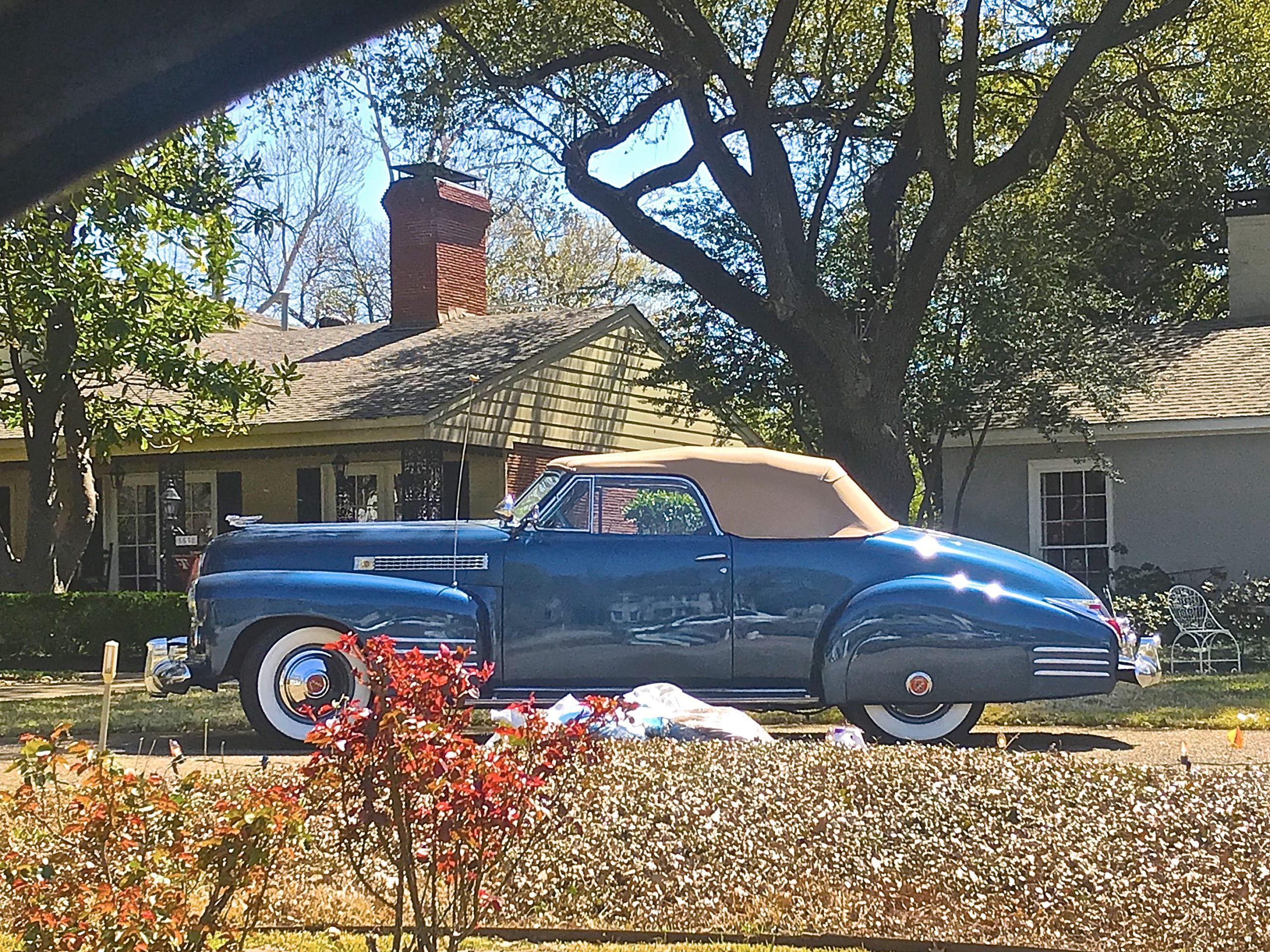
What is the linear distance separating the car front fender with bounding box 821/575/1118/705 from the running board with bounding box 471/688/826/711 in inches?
8.4

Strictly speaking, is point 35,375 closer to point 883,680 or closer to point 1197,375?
point 883,680

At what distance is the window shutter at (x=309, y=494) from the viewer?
20.8m

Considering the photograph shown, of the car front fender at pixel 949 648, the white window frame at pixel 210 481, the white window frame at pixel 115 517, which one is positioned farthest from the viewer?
the white window frame at pixel 115 517

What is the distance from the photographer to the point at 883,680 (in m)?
8.76

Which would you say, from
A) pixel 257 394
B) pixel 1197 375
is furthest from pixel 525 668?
pixel 1197 375

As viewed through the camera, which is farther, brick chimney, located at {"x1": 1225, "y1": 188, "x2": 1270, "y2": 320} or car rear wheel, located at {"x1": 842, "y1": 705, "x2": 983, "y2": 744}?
brick chimney, located at {"x1": 1225, "y1": 188, "x2": 1270, "y2": 320}

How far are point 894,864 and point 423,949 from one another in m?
1.98

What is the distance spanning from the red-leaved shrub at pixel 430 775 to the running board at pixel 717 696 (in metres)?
4.71

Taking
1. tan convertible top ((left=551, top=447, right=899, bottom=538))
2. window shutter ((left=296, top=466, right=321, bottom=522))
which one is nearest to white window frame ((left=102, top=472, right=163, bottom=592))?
window shutter ((left=296, top=466, right=321, bottom=522))

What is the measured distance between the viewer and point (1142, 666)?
9141mm

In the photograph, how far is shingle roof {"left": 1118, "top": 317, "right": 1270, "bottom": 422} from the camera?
18125 millimetres

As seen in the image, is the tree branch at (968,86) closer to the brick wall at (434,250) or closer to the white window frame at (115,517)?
the brick wall at (434,250)

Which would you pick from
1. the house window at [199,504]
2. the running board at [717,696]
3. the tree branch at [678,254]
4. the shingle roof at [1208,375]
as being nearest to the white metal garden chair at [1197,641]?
the shingle roof at [1208,375]

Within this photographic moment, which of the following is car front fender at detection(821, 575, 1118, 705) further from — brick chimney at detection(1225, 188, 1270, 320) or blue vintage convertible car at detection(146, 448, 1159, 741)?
brick chimney at detection(1225, 188, 1270, 320)
